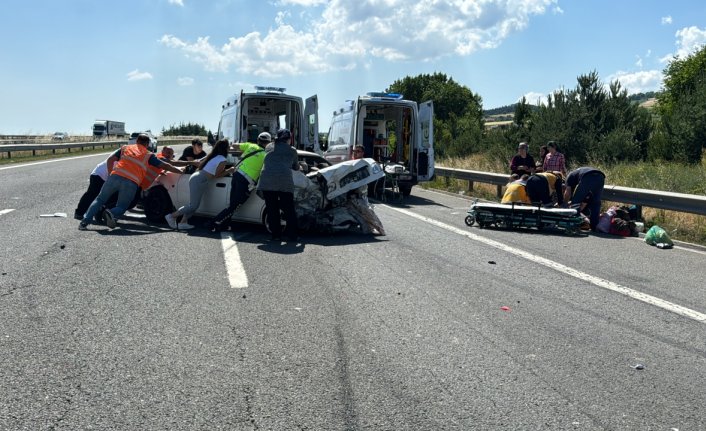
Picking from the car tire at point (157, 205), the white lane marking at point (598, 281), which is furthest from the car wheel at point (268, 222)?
the white lane marking at point (598, 281)

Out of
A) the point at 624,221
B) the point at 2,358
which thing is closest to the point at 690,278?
the point at 624,221

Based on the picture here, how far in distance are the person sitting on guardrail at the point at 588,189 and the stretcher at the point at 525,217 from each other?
0.59m

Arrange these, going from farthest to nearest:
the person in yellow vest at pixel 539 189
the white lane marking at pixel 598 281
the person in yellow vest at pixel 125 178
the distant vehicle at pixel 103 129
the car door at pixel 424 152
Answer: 1. the distant vehicle at pixel 103 129
2. the car door at pixel 424 152
3. the person in yellow vest at pixel 539 189
4. the person in yellow vest at pixel 125 178
5. the white lane marking at pixel 598 281

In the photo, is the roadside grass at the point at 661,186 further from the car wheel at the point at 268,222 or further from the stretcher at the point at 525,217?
the car wheel at the point at 268,222

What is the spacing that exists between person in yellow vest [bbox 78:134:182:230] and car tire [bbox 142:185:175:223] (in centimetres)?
50

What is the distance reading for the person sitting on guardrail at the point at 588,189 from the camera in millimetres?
12430

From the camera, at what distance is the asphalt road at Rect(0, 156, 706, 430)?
12.6 ft

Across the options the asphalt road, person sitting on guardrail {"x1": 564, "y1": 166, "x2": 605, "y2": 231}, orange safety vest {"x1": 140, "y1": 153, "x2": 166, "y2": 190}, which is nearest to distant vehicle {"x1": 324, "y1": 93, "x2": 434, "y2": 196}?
person sitting on guardrail {"x1": 564, "y1": 166, "x2": 605, "y2": 231}

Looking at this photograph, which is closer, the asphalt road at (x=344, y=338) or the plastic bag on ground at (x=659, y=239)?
the asphalt road at (x=344, y=338)

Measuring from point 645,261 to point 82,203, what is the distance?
8.90 m

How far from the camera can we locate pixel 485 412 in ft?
12.6

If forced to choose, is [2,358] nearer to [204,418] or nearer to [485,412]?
[204,418]

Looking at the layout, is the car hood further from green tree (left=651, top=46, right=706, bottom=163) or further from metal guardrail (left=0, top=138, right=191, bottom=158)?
metal guardrail (left=0, top=138, right=191, bottom=158)

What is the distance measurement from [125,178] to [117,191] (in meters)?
0.28
